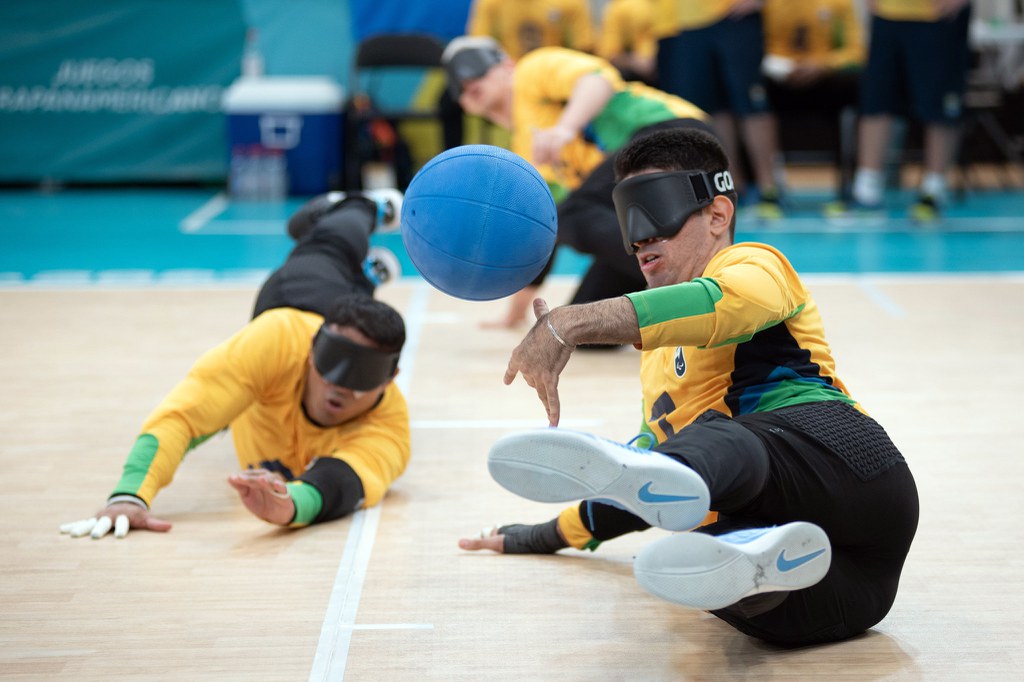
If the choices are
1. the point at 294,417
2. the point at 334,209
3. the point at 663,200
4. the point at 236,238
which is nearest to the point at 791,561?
the point at 663,200

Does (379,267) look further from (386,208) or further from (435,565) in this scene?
(435,565)

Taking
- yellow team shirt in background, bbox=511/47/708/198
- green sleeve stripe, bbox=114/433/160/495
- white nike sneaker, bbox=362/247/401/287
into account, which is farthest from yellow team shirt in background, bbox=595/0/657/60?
green sleeve stripe, bbox=114/433/160/495

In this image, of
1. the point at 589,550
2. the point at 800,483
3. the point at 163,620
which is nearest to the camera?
the point at 800,483

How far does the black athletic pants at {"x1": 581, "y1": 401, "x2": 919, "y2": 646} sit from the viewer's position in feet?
6.83

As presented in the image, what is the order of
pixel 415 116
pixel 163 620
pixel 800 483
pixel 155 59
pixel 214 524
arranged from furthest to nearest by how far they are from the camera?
pixel 155 59, pixel 415 116, pixel 214 524, pixel 163 620, pixel 800 483

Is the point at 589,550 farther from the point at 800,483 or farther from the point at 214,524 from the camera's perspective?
the point at 214,524

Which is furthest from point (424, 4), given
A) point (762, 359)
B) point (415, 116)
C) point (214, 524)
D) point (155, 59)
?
point (762, 359)

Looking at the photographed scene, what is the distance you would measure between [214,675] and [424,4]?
341 inches

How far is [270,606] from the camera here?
8.49ft

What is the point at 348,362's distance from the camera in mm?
3037

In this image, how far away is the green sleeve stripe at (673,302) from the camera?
2012mm

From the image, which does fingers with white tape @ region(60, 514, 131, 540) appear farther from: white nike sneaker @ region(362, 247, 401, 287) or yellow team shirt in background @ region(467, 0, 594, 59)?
yellow team shirt in background @ region(467, 0, 594, 59)

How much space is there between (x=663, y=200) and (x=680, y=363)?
37cm

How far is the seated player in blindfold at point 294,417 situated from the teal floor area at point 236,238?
312 cm
